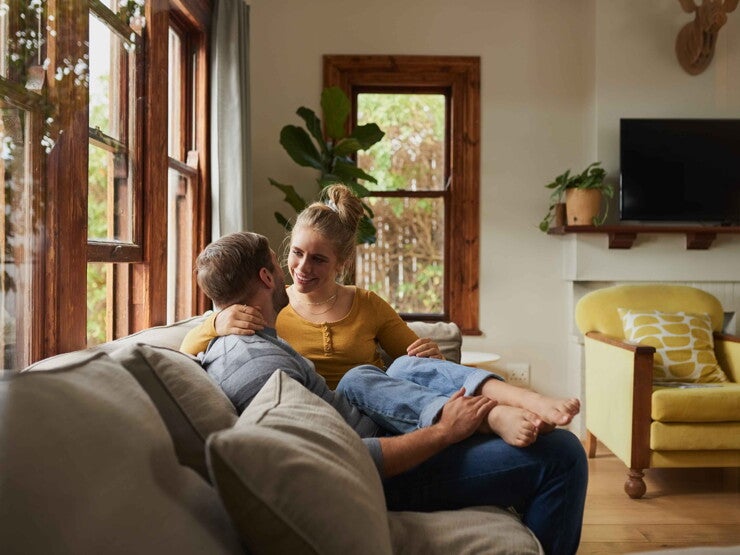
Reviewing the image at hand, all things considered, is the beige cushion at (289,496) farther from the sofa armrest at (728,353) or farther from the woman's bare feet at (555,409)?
the sofa armrest at (728,353)

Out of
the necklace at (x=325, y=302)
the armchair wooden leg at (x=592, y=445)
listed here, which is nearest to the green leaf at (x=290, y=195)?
the necklace at (x=325, y=302)

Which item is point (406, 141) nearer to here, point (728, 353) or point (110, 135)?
point (728, 353)

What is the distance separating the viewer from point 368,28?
4676 mm

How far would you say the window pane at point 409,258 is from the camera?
482 cm

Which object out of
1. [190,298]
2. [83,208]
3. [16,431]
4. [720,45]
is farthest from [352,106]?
[16,431]

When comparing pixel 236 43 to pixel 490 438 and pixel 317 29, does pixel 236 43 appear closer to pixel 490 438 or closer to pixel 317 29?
pixel 317 29

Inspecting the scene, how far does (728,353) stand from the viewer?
3.80m

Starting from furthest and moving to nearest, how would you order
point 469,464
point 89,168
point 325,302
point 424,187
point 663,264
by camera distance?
point 424,187, point 663,264, point 325,302, point 89,168, point 469,464

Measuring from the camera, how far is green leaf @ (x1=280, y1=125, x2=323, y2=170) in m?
4.20

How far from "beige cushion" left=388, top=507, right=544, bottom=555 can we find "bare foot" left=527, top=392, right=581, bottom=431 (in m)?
0.22

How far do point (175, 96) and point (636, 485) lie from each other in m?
2.68

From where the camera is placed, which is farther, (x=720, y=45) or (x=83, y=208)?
(x=720, y=45)

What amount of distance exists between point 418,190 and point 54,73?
3.08m

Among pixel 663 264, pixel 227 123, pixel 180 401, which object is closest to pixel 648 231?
pixel 663 264
